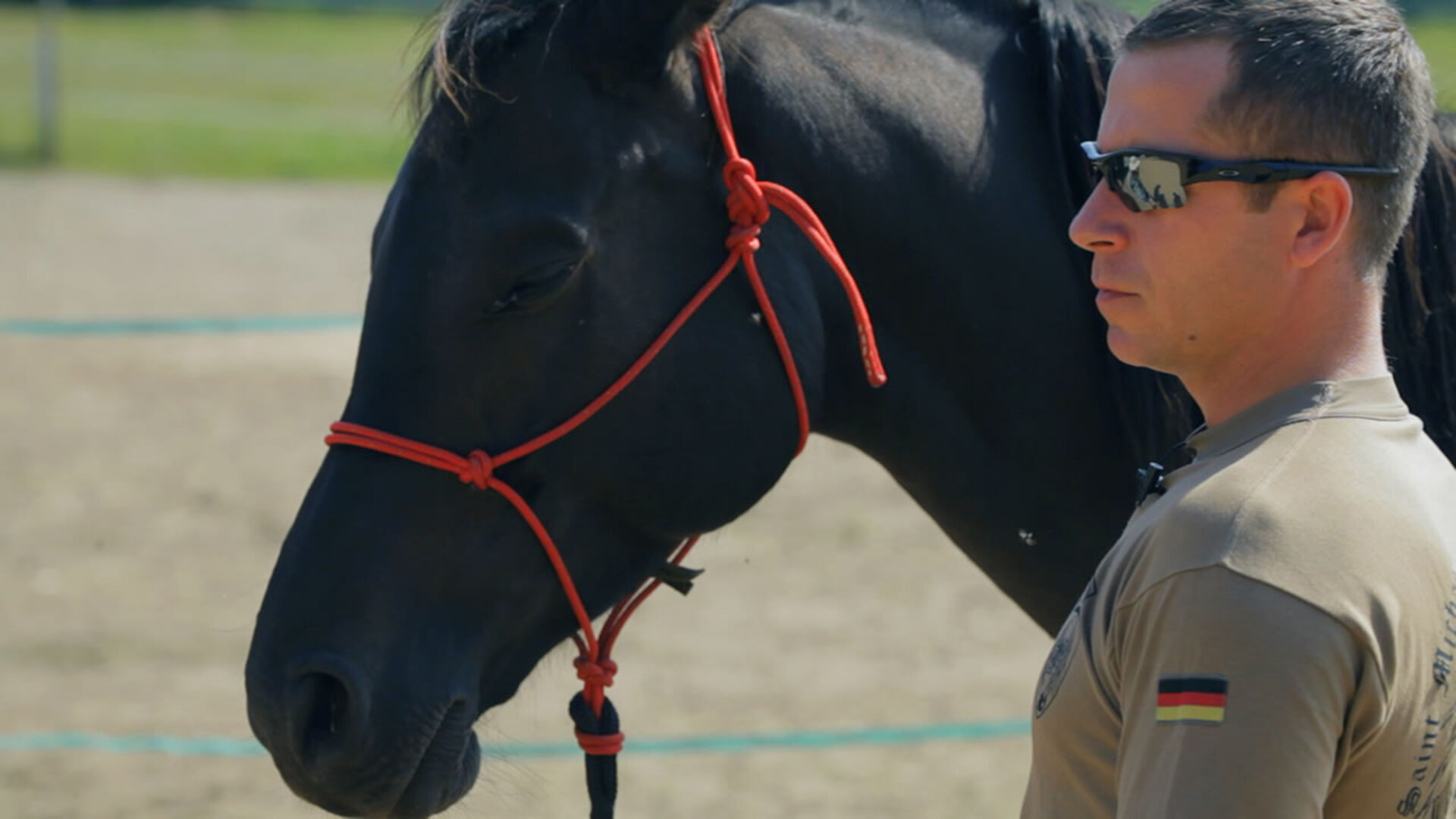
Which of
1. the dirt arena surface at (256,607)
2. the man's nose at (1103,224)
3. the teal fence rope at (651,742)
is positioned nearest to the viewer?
the man's nose at (1103,224)

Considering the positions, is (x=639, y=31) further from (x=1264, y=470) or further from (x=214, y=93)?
(x=214, y=93)

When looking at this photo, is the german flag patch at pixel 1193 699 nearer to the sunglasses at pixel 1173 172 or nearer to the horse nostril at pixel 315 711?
the sunglasses at pixel 1173 172

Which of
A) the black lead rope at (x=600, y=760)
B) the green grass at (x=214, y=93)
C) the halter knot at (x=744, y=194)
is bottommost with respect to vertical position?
the green grass at (x=214, y=93)

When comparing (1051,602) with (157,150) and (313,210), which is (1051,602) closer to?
(313,210)

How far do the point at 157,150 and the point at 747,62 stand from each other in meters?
14.7

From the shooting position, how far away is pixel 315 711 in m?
1.96

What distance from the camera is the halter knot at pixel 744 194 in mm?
2096

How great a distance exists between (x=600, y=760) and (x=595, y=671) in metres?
0.14

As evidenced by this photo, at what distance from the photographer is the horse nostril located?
75.5 inches

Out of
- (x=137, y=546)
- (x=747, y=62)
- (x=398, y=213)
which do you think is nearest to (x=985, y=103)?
(x=747, y=62)

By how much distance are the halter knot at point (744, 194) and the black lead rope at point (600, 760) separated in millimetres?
717

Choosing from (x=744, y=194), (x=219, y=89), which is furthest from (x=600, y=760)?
(x=219, y=89)

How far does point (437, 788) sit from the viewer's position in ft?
6.63

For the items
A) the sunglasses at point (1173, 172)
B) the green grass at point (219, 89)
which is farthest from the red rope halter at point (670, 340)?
the green grass at point (219, 89)
